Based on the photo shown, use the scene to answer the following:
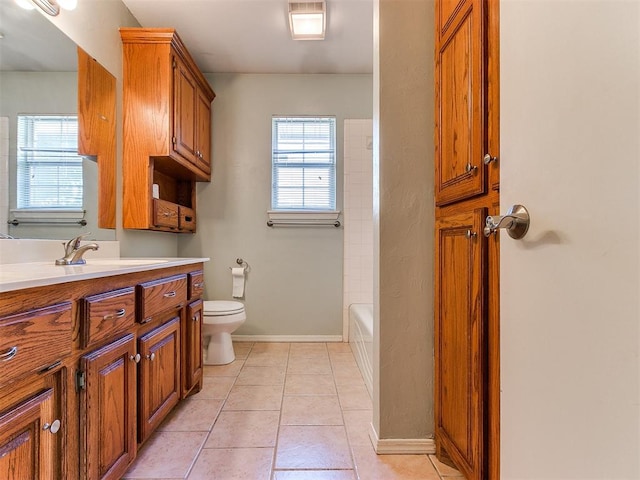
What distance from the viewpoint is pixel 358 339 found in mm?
2408

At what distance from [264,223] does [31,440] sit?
2282 millimetres

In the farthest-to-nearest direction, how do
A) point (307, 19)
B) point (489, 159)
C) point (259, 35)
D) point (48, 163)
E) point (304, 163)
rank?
point (304, 163) < point (259, 35) < point (307, 19) < point (48, 163) < point (489, 159)

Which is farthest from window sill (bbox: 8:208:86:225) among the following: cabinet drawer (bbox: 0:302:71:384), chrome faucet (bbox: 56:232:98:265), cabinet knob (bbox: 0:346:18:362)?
cabinet knob (bbox: 0:346:18:362)

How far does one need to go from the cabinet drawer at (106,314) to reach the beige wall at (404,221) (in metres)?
0.96

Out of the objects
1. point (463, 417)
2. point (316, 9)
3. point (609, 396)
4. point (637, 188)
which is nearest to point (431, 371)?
point (463, 417)

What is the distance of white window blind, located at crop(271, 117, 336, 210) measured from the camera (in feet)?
9.75

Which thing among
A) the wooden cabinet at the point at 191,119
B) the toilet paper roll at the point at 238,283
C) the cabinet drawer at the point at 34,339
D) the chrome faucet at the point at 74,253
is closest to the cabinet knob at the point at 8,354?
the cabinet drawer at the point at 34,339

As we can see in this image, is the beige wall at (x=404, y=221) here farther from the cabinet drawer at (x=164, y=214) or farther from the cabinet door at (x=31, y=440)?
the cabinet drawer at (x=164, y=214)

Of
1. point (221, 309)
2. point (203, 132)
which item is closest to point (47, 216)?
point (221, 309)

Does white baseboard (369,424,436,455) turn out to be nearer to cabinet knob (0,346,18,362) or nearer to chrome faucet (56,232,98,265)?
cabinet knob (0,346,18,362)

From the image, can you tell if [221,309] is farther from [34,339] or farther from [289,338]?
[34,339]

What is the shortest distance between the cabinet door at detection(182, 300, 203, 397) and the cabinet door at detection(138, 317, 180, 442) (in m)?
0.08

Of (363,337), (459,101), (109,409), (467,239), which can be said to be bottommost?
(363,337)

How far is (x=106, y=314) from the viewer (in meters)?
1.00
